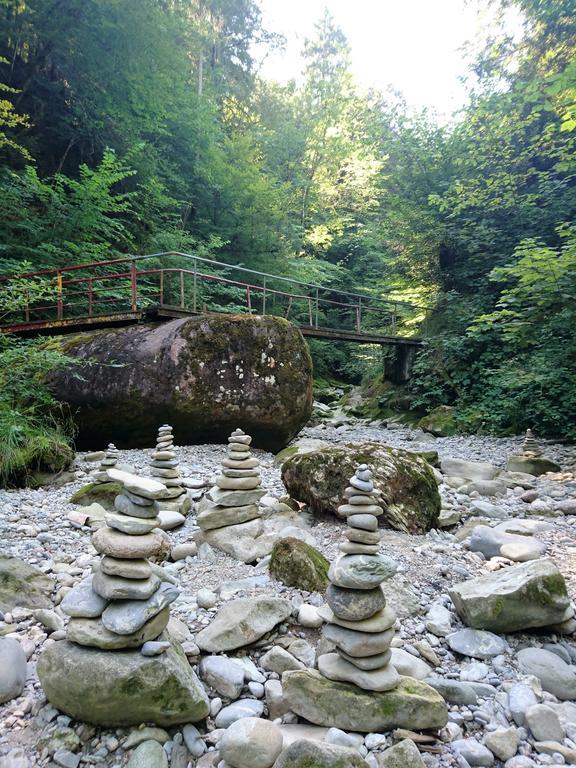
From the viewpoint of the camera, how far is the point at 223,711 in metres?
1.98

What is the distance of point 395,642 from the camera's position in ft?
8.16

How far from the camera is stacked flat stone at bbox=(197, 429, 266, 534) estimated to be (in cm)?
390

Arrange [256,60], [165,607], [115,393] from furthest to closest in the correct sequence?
[256,60] → [115,393] → [165,607]

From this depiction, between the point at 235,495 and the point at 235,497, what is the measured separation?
2 cm

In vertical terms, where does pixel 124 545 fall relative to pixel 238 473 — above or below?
above

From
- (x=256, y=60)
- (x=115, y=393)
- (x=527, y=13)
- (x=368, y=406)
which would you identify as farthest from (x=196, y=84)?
(x=115, y=393)

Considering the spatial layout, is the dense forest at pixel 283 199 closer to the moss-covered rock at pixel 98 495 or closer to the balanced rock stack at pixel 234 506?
the moss-covered rock at pixel 98 495

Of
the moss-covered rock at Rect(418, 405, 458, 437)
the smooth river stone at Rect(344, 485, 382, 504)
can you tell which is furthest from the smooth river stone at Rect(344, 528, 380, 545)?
the moss-covered rock at Rect(418, 405, 458, 437)

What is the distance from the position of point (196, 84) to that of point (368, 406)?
15467 mm

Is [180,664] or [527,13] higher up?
[527,13]

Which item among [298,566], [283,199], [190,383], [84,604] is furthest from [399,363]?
[84,604]

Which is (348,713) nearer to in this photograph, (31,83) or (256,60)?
(31,83)

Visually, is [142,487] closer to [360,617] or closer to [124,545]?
[124,545]

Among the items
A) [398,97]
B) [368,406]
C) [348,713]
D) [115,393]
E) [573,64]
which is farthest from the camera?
[398,97]
